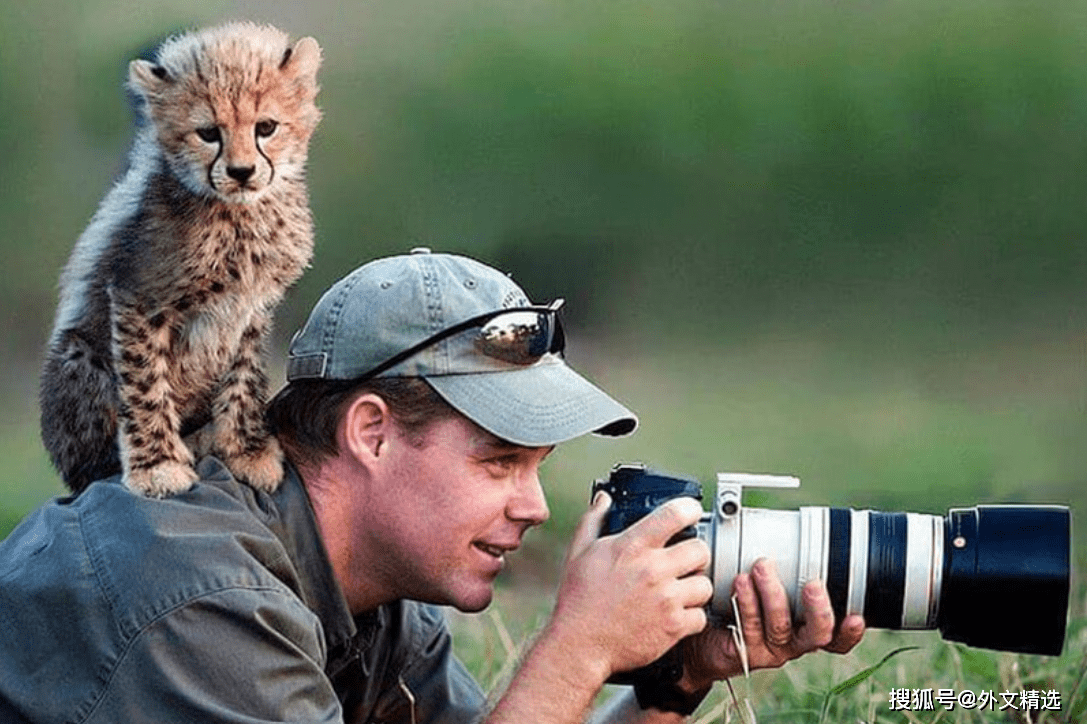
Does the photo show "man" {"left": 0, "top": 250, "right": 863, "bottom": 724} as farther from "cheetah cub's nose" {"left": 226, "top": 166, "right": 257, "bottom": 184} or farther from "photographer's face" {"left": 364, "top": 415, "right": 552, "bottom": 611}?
"cheetah cub's nose" {"left": 226, "top": 166, "right": 257, "bottom": 184}

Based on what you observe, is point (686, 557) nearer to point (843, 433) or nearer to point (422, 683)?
point (422, 683)

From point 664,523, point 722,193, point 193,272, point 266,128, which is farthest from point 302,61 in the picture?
point 722,193

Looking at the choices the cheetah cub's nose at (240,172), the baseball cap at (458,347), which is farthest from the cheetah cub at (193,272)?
the baseball cap at (458,347)

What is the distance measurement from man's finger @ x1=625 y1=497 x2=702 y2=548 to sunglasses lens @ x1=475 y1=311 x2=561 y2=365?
30cm

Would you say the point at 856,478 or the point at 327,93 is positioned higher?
the point at 327,93

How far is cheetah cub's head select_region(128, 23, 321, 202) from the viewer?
3.27 meters

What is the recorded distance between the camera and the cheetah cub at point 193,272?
10.7 ft

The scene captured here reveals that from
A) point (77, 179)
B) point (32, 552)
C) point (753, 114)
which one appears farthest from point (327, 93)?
point (32, 552)

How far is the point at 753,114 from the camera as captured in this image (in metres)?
10.4

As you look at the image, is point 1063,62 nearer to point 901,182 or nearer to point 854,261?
point 901,182

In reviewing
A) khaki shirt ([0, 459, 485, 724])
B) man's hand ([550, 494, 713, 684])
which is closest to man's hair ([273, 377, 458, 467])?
khaki shirt ([0, 459, 485, 724])

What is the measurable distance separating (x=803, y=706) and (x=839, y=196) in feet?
19.3

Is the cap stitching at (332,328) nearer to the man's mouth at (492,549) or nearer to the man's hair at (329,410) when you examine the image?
the man's hair at (329,410)

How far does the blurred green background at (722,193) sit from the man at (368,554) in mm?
4134
